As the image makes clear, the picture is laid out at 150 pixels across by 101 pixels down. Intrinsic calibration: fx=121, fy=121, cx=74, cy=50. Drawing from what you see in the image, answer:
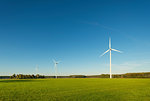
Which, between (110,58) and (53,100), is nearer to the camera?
(53,100)

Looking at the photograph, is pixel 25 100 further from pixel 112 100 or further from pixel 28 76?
pixel 28 76

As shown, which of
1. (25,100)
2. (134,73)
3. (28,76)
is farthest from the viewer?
(28,76)

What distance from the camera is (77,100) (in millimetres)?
8070

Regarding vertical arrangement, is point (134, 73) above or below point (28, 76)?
above

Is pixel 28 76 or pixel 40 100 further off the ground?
pixel 40 100

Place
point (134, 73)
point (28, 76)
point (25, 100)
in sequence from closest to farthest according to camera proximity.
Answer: point (25, 100) < point (134, 73) < point (28, 76)

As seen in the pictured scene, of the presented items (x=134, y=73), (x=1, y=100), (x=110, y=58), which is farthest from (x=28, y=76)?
(x=1, y=100)

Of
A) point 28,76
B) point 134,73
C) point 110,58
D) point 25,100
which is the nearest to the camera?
point 25,100

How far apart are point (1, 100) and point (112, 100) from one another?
740 cm

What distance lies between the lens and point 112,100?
8156 mm

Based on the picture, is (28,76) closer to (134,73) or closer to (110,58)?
(110,58)

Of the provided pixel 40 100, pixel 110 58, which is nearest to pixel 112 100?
pixel 40 100

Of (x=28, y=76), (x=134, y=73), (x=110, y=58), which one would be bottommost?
(x=28, y=76)

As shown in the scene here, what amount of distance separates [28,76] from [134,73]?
2969 inches
